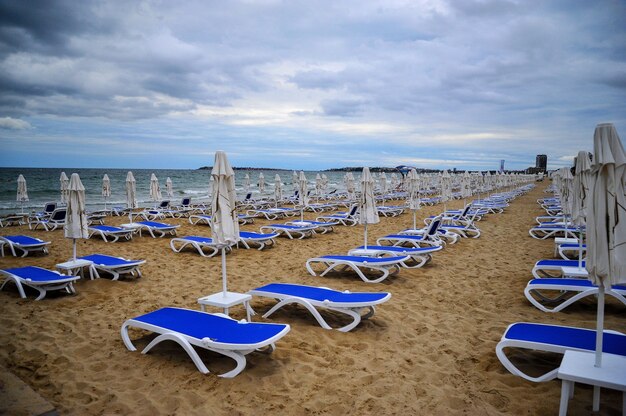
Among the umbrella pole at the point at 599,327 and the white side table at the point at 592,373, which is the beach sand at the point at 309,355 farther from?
the umbrella pole at the point at 599,327

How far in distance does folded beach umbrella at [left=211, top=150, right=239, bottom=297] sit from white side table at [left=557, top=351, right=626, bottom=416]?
3236 millimetres

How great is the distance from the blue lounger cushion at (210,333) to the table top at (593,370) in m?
2.18

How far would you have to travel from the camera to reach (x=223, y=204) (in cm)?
446

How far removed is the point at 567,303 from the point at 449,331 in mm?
1671

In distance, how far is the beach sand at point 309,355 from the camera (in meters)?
3.09

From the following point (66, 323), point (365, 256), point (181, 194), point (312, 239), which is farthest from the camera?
point (181, 194)

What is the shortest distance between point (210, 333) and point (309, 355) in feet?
3.27

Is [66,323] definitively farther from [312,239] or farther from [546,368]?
[312,239]

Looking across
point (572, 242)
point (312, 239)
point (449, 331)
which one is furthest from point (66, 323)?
point (572, 242)

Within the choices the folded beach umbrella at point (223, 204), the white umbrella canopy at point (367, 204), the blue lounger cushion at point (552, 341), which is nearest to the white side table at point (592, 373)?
the blue lounger cushion at point (552, 341)

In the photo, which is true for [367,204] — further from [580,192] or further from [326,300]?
[580,192]

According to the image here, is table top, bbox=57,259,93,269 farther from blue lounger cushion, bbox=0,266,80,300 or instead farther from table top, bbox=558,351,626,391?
table top, bbox=558,351,626,391

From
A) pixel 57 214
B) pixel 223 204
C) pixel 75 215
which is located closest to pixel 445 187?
pixel 223 204

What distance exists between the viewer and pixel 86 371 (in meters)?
3.56
